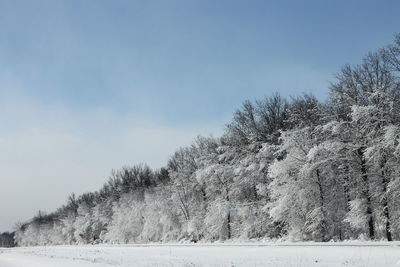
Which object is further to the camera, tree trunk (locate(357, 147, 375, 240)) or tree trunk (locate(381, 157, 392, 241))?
tree trunk (locate(357, 147, 375, 240))

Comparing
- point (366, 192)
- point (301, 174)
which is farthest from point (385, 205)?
point (301, 174)

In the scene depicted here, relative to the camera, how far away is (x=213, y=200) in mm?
62594

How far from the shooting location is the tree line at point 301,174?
3650cm

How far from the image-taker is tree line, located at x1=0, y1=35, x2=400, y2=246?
120 feet

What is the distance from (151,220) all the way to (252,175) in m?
29.7

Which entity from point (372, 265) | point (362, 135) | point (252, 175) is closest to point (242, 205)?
point (252, 175)

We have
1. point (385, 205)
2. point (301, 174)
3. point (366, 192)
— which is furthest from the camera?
point (301, 174)

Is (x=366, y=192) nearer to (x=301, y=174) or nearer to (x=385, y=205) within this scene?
(x=385, y=205)

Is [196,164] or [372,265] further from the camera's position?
[196,164]

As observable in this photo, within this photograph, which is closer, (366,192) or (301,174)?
(366,192)

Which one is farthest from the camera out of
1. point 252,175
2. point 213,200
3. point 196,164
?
point 196,164

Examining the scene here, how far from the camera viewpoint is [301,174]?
1703 inches

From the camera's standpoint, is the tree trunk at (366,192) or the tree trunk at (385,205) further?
the tree trunk at (366,192)

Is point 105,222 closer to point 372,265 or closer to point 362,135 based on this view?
point 362,135
